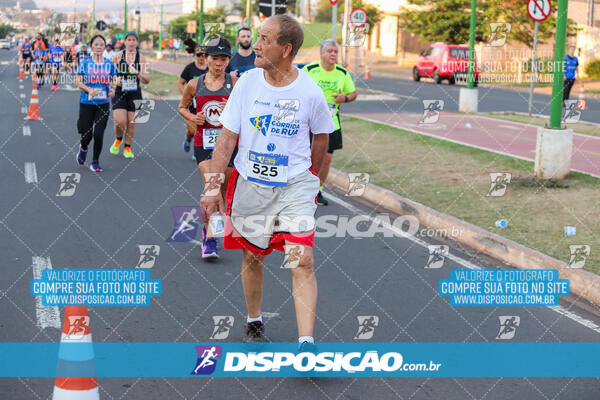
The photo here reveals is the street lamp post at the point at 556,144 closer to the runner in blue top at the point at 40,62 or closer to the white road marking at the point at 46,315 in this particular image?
the white road marking at the point at 46,315

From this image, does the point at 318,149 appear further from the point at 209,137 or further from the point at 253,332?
the point at 209,137

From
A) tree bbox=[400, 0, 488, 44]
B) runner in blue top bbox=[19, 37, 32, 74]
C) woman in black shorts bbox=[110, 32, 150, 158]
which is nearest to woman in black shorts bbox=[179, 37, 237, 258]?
woman in black shorts bbox=[110, 32, 150, 158]

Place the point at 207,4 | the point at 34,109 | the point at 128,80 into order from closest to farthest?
the point at 128,80, the point at 34,109, the point at 207,4

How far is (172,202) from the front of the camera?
33.4 feet

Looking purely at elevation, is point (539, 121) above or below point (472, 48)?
below

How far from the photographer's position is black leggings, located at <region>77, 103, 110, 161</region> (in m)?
12.4

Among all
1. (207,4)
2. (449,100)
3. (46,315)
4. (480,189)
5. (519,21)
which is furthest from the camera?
(207,4)

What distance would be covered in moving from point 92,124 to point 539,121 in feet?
40.1

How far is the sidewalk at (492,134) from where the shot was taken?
14.0m

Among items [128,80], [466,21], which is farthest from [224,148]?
[466,21]

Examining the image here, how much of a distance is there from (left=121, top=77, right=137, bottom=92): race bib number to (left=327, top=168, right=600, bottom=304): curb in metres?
4.25

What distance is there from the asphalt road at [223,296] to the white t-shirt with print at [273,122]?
120 cm

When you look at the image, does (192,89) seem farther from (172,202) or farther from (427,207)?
(427,207)

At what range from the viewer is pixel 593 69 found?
1690 inches
